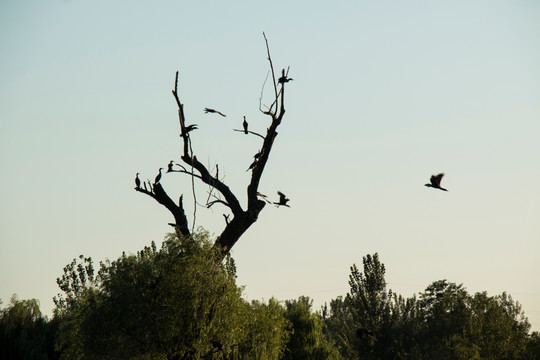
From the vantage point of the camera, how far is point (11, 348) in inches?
1813

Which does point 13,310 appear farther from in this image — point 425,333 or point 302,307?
point 425,333

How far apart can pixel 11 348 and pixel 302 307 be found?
709 inches

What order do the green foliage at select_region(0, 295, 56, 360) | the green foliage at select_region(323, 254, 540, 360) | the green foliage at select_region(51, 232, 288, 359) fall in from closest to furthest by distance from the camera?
the green foliage at select_region(51, 232, 288, 359) → the green foliage at select_region(0, 295, 56, 360) → the green foliage at select_region(323, 254, 540, 360)

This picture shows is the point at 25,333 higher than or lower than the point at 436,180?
higher

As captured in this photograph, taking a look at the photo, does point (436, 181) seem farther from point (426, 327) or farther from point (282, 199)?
point (426, 327)

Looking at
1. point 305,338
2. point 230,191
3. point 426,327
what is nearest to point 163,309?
point 230,191

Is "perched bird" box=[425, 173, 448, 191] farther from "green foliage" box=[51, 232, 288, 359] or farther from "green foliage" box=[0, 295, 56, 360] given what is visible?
"green foliage" box=[0, 295, 56, 360]

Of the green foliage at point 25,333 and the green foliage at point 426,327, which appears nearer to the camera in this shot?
the green foliage at point 25,333

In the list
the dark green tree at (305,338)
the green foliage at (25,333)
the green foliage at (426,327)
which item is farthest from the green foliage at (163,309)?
the green foliage at (426,327)

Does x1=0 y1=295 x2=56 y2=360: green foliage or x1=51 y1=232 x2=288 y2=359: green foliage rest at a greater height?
x1=0 y1=295 x2=56 y2=360: green foliage

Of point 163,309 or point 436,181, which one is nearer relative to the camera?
point 436,181

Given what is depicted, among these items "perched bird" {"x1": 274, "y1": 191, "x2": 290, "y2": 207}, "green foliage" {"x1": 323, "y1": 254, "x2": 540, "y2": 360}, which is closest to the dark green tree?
"green foliage" {"x1": 323, "y1": 254, "x2": 540, "y2": 360}

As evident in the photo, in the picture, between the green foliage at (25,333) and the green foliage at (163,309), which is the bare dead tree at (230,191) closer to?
the green foliage at (163,309)

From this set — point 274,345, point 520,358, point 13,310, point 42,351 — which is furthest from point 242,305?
point 520,358
